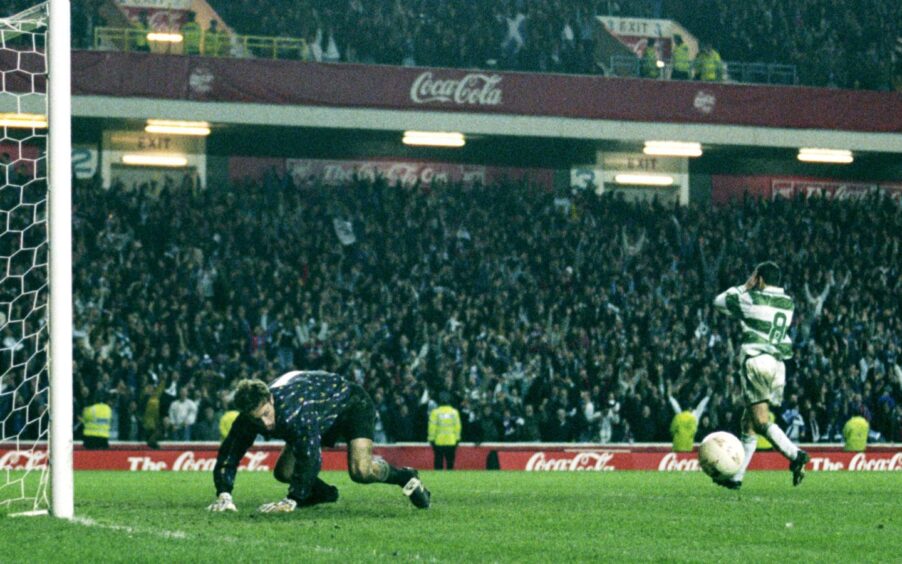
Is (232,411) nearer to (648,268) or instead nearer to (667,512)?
(648,268)

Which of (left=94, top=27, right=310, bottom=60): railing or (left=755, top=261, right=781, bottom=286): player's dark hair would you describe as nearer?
(left=755, top=261, right=781, bottom=286): player's dark hair

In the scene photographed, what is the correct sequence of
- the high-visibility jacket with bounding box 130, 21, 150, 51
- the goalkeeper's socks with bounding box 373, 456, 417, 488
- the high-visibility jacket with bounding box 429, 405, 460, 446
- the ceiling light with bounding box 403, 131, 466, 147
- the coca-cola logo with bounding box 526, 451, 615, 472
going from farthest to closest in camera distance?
the ceiling light with bounding box 403, 131, 466, 147 < the high-visibility jacket with bounding box 130, 21, 150, 51 < the high-visibility jacket with bounding box 429, 405, 460, 446 < the coca-cola logo with bounding box 526, 451, 615, 472 < the goalkeeper's socks with bounding box 373, 456, 417, 488

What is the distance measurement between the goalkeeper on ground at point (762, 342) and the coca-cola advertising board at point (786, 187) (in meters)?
22.4

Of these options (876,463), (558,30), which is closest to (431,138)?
(558,30)

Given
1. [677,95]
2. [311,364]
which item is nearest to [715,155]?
[677,95]

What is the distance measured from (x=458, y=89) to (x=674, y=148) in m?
5.34

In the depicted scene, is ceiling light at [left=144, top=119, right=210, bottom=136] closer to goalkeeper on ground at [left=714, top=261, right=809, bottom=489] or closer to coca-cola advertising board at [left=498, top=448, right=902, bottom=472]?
coca-cola advertising board at [left=498, top=448, right=902, bottom=472]

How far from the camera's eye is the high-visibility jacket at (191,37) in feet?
91.1

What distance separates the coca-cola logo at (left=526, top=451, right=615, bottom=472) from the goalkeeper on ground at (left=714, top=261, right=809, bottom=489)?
8975mm

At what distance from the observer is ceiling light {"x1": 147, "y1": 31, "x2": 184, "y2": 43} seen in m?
27.7

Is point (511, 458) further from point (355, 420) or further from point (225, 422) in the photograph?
point (355, 420)

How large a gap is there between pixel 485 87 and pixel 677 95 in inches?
163

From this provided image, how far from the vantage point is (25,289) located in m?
22.6

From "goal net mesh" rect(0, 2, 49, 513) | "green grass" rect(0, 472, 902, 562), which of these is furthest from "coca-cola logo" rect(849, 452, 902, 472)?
"goal net mesh" rect(0, 2, 49, 513)
